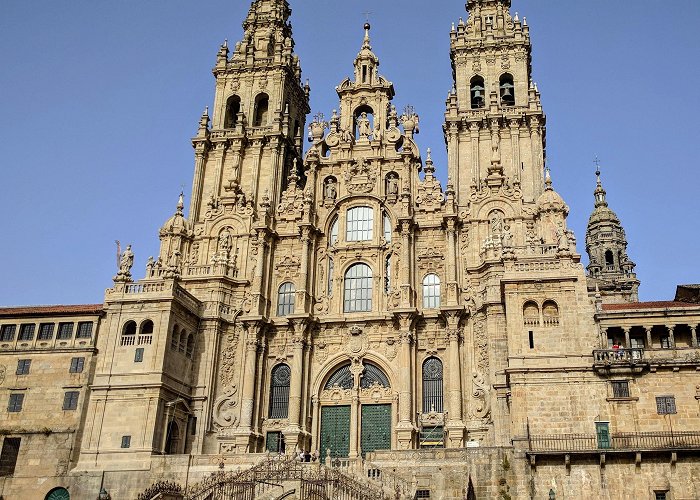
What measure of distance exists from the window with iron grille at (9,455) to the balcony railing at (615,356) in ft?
102

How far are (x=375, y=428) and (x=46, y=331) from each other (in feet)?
65.8

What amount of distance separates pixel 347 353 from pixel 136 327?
12.3m

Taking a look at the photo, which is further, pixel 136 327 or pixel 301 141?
pixel 301 141

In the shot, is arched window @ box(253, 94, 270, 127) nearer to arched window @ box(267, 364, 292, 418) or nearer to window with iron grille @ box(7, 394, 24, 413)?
arched window @ box(267, 364, 292, 418)

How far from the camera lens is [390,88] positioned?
54.8 meters

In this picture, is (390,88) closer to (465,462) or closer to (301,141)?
(301,141)

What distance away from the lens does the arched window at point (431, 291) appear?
48469mm

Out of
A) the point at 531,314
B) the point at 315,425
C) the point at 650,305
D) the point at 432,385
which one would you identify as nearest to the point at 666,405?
the point at 650,305

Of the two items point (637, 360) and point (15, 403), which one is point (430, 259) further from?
point (15, 403)

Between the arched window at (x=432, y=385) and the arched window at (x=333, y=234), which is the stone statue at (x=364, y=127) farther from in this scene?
the arched window at (x=432, y=385)

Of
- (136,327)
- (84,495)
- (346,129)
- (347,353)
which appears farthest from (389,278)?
(84,495)

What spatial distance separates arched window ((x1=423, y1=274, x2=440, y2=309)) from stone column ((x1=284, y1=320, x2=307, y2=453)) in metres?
7.48

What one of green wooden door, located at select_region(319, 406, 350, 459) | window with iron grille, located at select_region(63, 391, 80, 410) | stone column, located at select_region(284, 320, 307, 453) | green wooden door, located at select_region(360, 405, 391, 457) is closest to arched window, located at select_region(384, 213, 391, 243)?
stone column, located at select_region(284, 320, 307, 453)

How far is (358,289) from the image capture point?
49875mm
